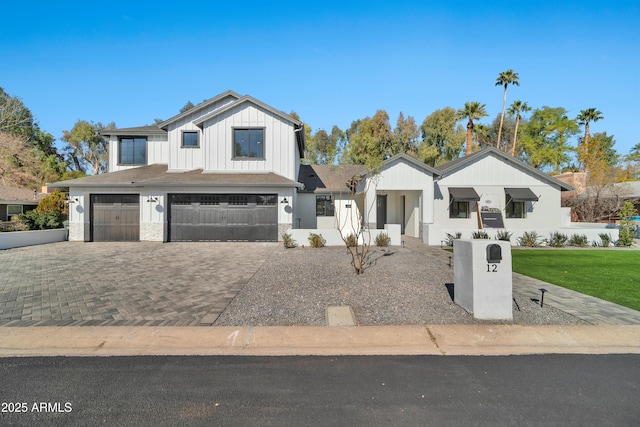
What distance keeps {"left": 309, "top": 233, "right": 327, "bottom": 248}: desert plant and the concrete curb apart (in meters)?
8.54

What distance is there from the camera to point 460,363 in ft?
12.1

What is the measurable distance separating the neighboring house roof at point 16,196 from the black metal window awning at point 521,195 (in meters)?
34.7

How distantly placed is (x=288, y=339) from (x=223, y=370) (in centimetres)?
109

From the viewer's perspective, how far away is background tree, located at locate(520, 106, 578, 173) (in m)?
37.0

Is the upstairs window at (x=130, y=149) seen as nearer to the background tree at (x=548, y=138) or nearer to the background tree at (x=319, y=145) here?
the background tree at (x=319, y=145)

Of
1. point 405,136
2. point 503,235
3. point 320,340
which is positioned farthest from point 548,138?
point 320,340

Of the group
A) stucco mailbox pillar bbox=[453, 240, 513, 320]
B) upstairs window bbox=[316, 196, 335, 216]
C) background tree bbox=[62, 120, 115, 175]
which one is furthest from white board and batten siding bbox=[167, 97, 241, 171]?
background tree bbox=[62, 120, 115, 175]

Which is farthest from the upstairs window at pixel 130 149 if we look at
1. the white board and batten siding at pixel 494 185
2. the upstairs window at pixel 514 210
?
the upstairs window at pixel 514 210

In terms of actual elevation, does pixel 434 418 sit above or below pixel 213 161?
below

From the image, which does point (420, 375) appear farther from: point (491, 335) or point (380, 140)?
point (380, 140)

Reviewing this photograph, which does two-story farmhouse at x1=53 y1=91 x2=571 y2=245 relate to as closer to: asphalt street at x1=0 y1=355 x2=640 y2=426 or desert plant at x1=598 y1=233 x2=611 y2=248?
desert plant at x1=598 y1=233 x2=611 y2=248

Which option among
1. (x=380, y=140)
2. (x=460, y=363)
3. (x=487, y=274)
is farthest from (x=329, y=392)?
(x=380, y=140)

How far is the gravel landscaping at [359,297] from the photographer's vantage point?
199 inches

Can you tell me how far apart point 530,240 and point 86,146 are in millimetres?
57031
